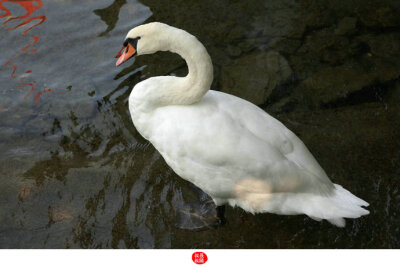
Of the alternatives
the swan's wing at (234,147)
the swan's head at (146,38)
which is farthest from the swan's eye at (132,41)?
the swan's wing at (234,147)

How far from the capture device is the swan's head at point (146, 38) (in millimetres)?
2932

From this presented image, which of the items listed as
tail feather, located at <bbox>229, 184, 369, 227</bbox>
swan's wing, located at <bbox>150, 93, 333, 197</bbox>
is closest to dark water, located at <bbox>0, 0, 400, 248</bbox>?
tail feather, located at <bbox>229, 184, 369, 227</bbox>

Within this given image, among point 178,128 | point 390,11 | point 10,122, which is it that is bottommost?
point 10,122

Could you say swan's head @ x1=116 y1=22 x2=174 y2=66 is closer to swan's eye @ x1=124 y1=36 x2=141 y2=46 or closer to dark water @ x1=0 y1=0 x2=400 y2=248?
swan's eye @ x1=124 y1=36 x2=141 y2=46

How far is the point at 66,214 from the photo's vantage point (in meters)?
3.42

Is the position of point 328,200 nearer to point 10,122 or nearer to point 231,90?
point 231,90

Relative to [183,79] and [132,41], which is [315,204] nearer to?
[183,79]

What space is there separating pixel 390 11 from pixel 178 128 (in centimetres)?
367

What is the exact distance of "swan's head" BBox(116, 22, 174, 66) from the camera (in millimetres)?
2932

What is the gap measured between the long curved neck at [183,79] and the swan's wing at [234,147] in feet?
0.22

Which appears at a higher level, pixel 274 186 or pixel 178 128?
pixel 178 128
